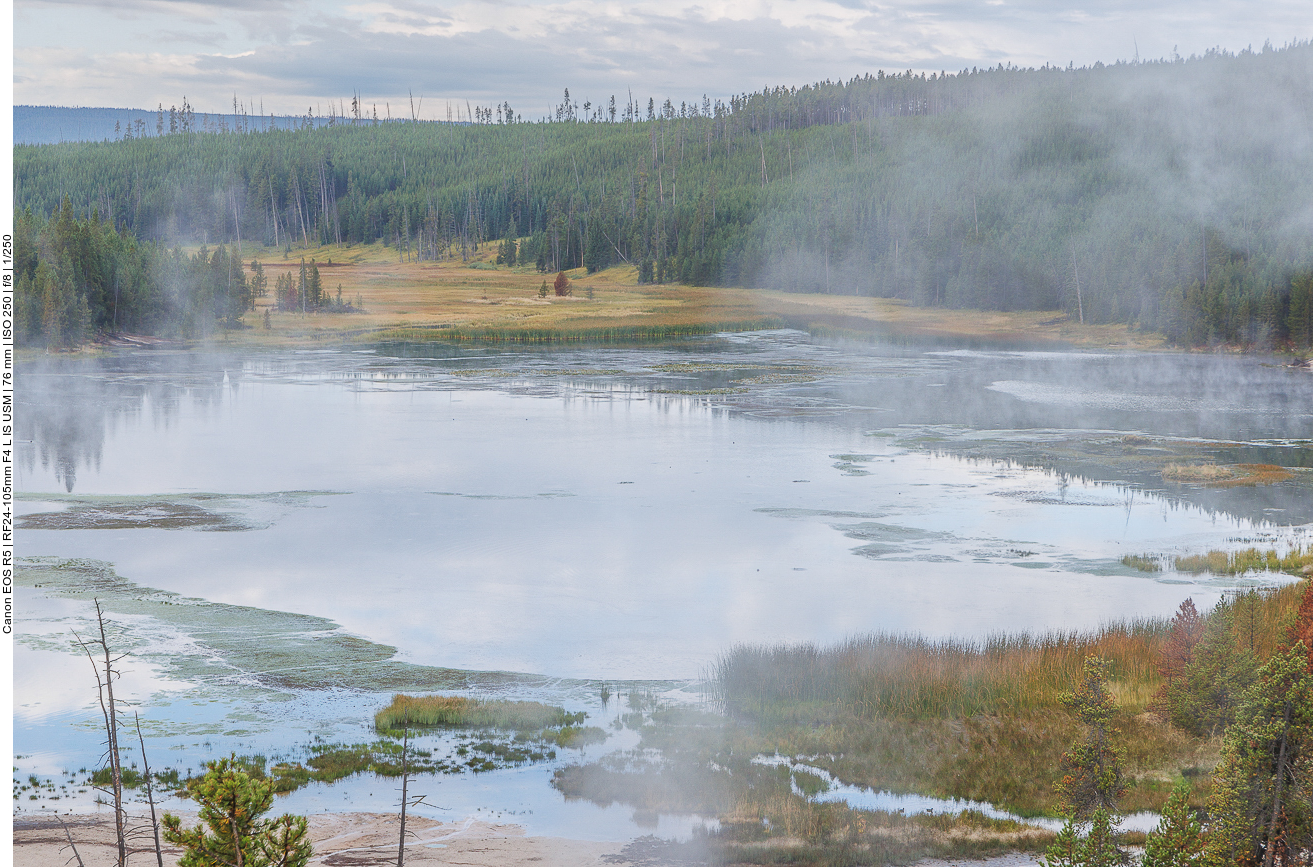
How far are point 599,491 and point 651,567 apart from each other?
8.40 m

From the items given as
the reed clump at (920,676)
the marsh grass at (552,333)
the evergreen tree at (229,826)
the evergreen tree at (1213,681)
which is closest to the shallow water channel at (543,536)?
the reed clump at (920,676)

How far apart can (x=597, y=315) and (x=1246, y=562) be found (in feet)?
245

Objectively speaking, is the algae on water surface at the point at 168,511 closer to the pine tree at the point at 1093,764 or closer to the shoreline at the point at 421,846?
the shoreline at the point at 421,846

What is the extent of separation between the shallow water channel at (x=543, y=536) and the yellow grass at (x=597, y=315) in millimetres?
31143

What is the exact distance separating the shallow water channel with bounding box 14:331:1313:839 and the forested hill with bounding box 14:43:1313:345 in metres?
45.9

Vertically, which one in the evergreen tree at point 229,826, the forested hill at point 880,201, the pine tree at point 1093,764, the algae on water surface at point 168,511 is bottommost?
the algae on water surface at point 168,511

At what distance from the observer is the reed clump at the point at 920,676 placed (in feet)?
57.5

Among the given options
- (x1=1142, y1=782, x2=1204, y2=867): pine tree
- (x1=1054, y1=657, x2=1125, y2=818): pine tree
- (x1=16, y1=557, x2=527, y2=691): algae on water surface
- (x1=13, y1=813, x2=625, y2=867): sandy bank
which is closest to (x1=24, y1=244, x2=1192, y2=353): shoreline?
(x1=16, y1=557, x2=527, y2=691): algae on water surface

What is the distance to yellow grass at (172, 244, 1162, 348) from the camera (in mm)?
86625

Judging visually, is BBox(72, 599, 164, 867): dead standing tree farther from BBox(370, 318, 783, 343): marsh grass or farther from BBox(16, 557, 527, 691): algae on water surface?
BBox(370, 318, 783, 343): marsh grass

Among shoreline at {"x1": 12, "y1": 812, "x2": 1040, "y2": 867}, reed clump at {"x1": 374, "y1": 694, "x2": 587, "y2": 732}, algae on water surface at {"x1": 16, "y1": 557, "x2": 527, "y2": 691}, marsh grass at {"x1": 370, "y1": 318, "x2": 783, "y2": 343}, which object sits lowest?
shoreline at {"x1": 12, "y1": 812, "x2": 1040, "y2": 867}

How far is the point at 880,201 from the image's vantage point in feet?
465

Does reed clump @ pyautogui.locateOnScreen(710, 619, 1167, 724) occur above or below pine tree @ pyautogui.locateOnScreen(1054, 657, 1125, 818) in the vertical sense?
below

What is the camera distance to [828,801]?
15.0 metres
